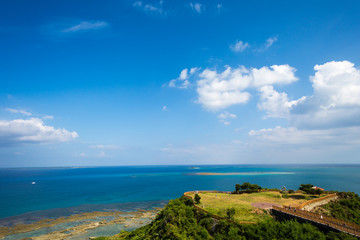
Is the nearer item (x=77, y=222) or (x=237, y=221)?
(x=237, y=221)

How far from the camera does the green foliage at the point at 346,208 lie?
31.3m

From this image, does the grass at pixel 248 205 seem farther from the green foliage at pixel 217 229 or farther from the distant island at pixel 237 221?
the green foliage at pixel 217 229

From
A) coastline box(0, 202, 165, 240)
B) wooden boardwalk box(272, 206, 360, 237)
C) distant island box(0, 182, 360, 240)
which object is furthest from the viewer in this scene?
coastline box(0, 202, 165, 240)

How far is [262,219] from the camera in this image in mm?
25109

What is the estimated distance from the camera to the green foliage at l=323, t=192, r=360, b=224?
31.3 metres

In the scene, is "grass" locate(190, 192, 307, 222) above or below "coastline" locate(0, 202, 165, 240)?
above

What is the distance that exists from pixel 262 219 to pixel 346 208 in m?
20.9

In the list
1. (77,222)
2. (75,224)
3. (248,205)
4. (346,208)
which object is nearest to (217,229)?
(248,205)

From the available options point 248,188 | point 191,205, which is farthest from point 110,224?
point 248,188

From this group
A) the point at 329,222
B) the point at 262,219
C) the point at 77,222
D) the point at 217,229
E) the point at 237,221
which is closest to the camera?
the point at 329,222

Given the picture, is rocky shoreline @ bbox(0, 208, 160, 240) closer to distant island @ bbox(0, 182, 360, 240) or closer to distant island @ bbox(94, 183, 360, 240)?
distant island @ bbox(0, 182, 360, 240)

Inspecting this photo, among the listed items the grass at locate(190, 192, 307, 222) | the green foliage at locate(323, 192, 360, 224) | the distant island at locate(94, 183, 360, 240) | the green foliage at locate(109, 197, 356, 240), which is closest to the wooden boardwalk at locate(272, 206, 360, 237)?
the distant island at locate(94, 183, 360, 240)

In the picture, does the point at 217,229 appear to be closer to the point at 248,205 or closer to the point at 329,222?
the point at 248,205

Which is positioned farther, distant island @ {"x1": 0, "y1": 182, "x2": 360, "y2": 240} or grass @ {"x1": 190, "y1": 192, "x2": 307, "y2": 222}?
grass @ {"x1": 190, "y1": 192, "x2": 307, "y2": 222}
